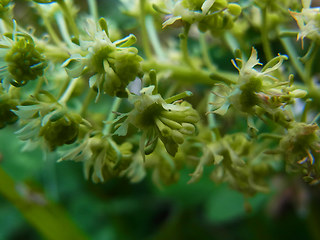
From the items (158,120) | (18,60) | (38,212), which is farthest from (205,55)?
(38,212)

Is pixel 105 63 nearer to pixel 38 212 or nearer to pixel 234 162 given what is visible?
pixel 234 162

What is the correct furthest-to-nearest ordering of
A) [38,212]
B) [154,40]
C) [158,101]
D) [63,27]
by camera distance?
[38,212] → [154,40] → [63,27] → [158,101]

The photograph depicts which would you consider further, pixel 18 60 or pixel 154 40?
pixel 154 40

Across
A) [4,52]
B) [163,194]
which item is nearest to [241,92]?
[4,52]

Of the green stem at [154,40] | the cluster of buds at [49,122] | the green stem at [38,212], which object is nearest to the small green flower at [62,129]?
the cluster of buds at [49,122]

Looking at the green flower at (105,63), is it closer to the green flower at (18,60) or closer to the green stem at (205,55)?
the green flower at (18,60)

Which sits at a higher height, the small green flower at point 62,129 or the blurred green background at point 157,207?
the small green flower at point 62,129

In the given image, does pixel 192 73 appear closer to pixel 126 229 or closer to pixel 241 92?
pixel 241 92
